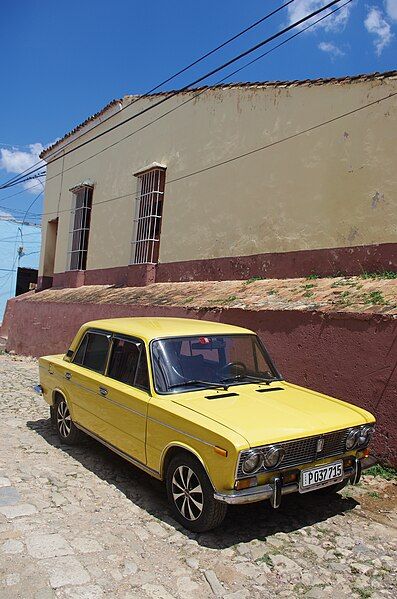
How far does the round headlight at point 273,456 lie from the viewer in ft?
10.4

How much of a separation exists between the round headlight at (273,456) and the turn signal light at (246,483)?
125 mm

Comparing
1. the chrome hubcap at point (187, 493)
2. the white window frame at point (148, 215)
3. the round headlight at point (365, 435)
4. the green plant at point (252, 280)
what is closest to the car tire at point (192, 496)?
the chrome hubcap at point (187, 493)

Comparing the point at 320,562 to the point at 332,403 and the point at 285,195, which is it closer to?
the point at 332,403

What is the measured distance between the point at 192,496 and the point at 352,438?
1.27m

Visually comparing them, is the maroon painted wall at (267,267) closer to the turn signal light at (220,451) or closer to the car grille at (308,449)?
the car grille at (308,449)

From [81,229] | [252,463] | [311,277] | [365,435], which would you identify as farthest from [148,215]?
[252,463]

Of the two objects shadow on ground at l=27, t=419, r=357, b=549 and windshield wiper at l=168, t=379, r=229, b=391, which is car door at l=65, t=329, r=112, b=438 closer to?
shadow on ground at l=27, t=419, r=357, b=549

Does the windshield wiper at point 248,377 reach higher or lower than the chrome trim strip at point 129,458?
higher

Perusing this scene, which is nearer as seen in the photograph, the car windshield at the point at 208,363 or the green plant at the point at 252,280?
the car windshield at the point at 208,363

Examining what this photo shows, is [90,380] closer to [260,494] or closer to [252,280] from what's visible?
[260,494]

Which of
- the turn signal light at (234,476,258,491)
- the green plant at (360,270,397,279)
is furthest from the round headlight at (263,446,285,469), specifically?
the green plant at (360,270,397,279)

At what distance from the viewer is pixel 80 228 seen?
15102 mm

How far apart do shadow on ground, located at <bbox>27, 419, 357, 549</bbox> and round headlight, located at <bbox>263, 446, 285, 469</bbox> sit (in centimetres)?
62

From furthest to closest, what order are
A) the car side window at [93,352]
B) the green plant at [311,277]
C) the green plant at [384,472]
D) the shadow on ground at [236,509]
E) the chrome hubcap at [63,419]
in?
1. the green plant at [311,277]
2. the chrome hubcap at [63,419]
3. the car side window at [93,352]
4. the green plant at [384,472]
5. the shadow on ground at [236,509]
